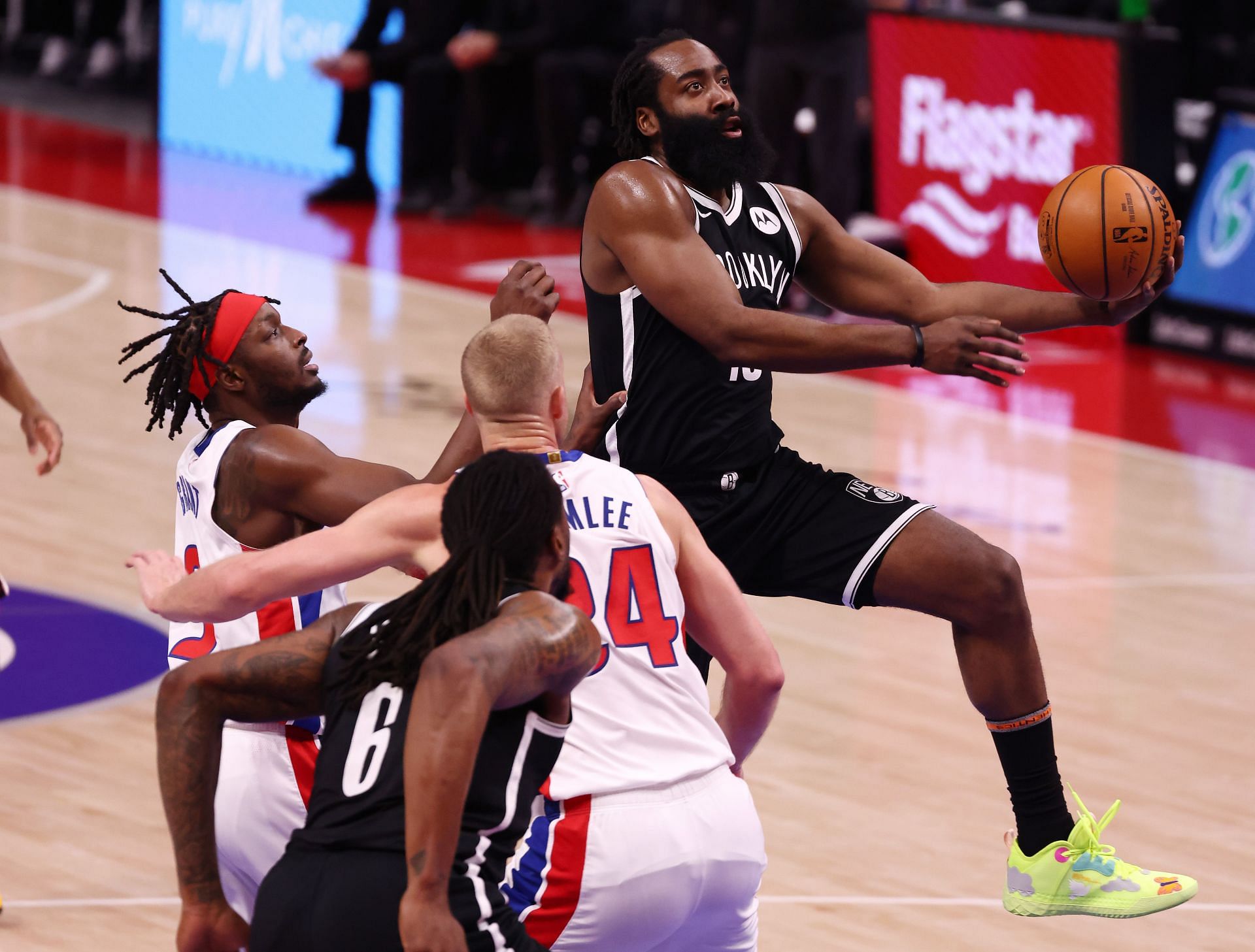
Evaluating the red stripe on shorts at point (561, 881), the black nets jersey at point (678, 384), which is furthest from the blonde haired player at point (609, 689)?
the black nets jersey at point (678, 384)

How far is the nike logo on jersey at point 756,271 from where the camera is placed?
16.0ft

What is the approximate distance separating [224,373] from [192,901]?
132 cm

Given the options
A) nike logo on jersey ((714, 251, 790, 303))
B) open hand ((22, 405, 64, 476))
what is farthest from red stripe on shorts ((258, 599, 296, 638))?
open hand ((22, 405, 64, 476))

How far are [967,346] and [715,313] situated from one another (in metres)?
0.55

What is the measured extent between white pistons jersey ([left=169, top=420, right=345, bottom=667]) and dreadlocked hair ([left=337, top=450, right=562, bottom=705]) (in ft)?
2.82

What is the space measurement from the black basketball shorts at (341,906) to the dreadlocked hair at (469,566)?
0.85 feet

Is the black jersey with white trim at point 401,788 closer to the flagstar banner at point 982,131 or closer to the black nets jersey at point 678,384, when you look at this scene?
the black nets jersey at point 678,384

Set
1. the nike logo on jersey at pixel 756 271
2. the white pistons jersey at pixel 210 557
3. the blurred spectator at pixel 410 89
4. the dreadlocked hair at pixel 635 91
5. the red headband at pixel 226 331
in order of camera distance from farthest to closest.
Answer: the blurred spectator at pixel 410 89 → the dreadlocked hair at pixel 635 91 → the nike logo on jersey at pixel 756 271 → the red headband at pixel 226 331 → the white pistons jersey at pixel 210 557

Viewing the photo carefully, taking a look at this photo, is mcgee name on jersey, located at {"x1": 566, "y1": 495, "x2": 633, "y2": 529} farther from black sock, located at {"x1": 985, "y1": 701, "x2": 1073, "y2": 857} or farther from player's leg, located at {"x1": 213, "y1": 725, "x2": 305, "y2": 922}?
black sock, located at {"x1": 985, "y1": 701, "x2": 1073, "y2": 857}

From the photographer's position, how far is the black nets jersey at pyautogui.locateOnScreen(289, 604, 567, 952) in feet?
10.4

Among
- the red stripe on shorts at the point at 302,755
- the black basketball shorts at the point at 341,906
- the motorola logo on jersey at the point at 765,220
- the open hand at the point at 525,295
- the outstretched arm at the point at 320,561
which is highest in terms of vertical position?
the motorola logo on jersey at the point at 765,220

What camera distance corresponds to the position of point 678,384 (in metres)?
4.86

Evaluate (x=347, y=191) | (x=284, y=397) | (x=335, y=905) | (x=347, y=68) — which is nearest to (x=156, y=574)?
(x=284, y=397)

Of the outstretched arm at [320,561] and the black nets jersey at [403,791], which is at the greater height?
the outstretched arm at [320,561]
